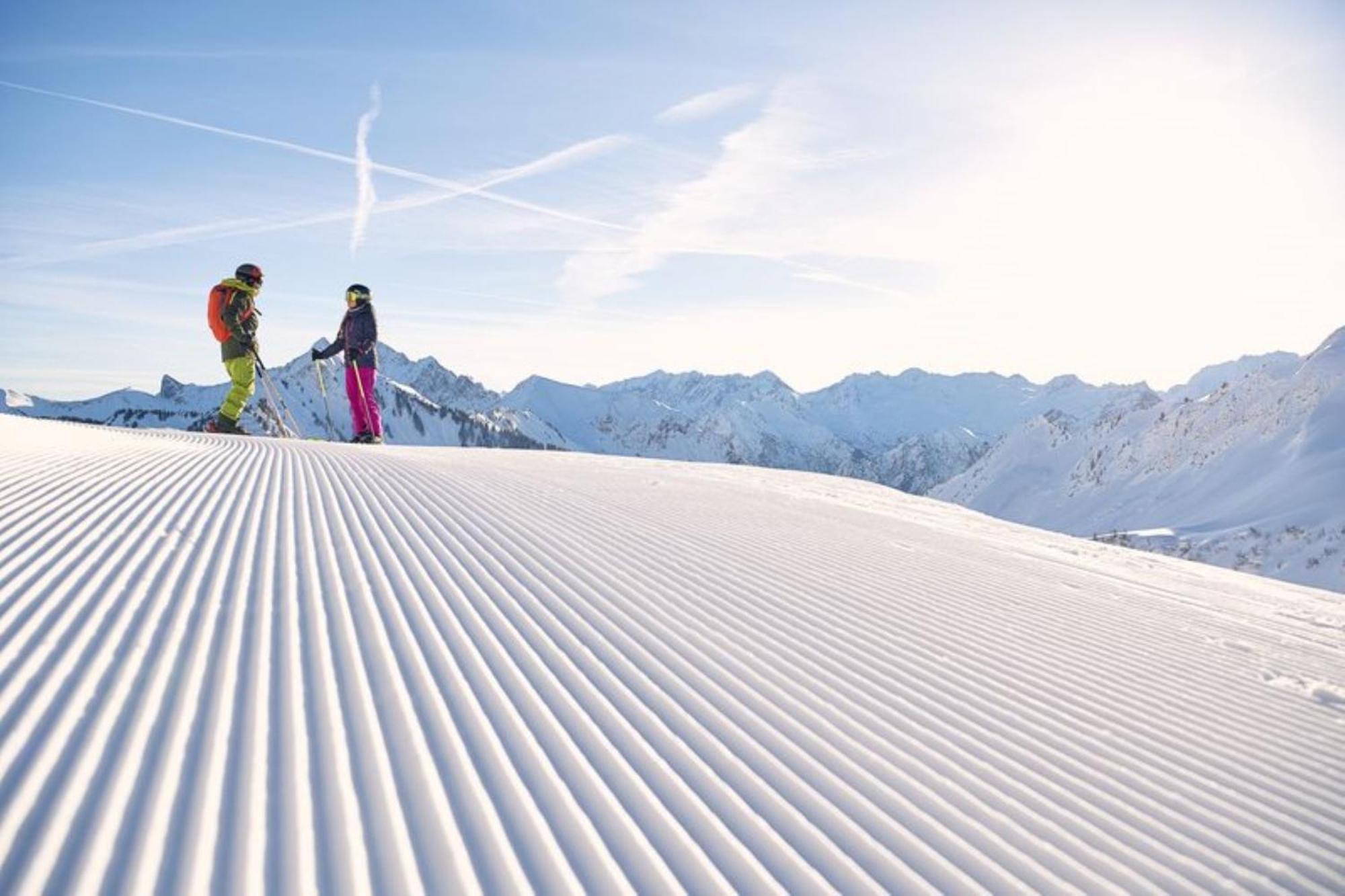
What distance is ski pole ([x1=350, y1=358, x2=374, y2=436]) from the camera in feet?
47.2

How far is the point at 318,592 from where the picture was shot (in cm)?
421

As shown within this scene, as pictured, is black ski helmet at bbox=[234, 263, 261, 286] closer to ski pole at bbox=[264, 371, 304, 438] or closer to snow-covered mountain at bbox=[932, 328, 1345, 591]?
Result: ski pole at bbox=[264, 371, 304, 438]

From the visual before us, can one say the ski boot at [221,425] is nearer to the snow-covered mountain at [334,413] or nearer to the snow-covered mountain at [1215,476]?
the snow-covered mountain at [1215,476]

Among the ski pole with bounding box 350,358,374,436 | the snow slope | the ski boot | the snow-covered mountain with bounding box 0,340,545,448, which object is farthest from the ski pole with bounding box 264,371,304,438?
the snow-covered mountain with bounding box 0,340,545,448

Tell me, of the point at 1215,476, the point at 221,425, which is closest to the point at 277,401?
the point at 221,425

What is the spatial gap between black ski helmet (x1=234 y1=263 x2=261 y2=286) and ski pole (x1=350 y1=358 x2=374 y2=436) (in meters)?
2.07

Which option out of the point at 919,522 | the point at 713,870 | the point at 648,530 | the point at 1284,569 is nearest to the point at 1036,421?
the point at 1284,569

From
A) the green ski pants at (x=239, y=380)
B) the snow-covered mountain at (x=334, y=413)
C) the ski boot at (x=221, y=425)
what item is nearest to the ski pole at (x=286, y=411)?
the green ski pants at (x=239, y=380)

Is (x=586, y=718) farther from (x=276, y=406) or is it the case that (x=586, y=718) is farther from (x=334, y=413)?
(x=334, y=413)

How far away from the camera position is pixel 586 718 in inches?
126

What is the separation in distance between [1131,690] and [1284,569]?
921 inches

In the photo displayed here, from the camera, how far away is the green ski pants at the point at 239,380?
12.9 metres

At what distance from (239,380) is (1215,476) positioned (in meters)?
42.7

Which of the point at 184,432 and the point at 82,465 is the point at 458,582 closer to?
the point at 82,465
